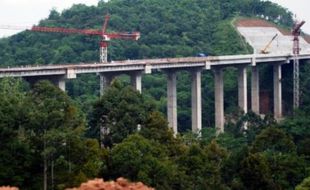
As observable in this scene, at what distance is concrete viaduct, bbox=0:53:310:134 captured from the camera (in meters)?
57.9

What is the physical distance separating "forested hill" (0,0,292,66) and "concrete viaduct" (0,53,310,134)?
1664 cm

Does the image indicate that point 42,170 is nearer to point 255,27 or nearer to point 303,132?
point 303,132

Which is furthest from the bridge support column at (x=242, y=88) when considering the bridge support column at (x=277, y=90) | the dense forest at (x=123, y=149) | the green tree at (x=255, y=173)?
the green tree at (x=255, y=173)

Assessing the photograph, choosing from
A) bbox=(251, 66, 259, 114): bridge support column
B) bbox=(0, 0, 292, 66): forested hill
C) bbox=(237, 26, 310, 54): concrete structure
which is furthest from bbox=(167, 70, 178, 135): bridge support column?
bbox=(237, 26, 310, 54): concrete structure

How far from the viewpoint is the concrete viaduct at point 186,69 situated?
5791cm

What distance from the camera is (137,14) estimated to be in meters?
119

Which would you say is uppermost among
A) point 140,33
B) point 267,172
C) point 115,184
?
point 140,33

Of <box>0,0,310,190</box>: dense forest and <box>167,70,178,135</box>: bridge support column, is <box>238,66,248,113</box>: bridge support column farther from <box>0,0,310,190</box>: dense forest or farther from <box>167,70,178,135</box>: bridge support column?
<box>0,0,310,190</box>: dense forest

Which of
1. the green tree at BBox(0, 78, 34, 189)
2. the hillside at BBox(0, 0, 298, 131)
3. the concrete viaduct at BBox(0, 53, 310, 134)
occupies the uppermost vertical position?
the hillside at BBox(0, 0, 298, 131)

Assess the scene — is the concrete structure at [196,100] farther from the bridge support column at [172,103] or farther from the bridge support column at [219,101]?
the bridge support column at [219,101]

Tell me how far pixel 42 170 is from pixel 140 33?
7217cm

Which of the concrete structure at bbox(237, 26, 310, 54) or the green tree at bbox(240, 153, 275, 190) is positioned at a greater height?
the concrete structure at bbox(237, 26, 310, 54)

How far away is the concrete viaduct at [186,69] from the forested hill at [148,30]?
16.6 meters

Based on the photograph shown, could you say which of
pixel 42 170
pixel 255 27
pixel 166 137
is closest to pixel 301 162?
pixel 166 137
